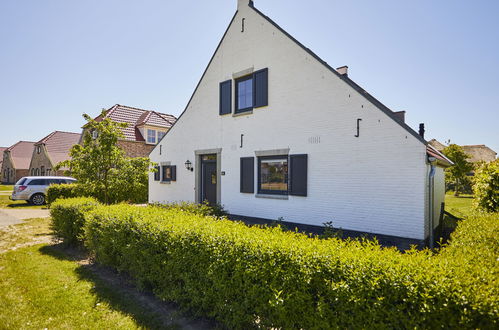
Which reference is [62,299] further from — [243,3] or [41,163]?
[41,163]

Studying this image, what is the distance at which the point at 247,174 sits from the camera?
11.0m

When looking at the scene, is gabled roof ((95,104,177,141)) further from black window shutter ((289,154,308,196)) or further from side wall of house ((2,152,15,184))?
side wall of house ((2,152,15,184))

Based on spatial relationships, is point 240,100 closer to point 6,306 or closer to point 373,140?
point 373,140

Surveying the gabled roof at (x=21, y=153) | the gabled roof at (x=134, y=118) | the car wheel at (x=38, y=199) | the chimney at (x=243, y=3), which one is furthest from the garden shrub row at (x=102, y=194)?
the gabled roof at (x=21, y=153)

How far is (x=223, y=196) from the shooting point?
12.0m

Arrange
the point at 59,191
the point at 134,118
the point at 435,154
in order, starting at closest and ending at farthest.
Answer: the point at 435,154
the point at 59,191
the point at 134,118

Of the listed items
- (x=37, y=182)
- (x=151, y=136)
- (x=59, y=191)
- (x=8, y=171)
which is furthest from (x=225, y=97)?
(x=8, y=171)

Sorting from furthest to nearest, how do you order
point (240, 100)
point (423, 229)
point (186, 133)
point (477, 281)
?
1. point (186, 133)
2. point (240, 100)
3. point (423, 229)
4. point (477, 281)

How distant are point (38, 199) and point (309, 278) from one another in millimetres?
21828

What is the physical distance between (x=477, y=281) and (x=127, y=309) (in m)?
4.65

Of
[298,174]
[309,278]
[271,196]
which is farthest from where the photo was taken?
[271,196]

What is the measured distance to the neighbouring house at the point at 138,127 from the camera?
22328mm

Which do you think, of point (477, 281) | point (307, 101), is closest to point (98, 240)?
point (477, 281)

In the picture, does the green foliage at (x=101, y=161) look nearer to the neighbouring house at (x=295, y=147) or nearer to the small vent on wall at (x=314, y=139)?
the neighbouring house at (x=295, y=147)
